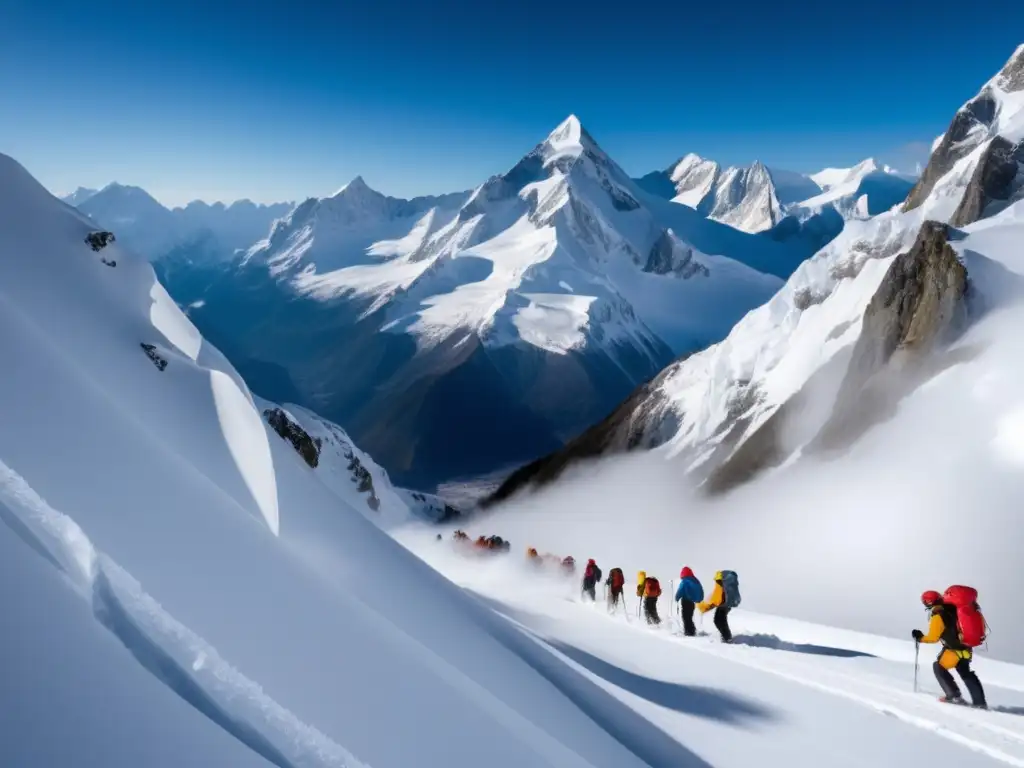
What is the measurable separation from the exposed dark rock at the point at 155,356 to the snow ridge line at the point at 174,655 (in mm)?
7055

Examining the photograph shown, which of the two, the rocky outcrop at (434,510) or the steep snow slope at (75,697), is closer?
the steep snow slope at (75,697)

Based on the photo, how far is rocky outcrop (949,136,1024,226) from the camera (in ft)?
190

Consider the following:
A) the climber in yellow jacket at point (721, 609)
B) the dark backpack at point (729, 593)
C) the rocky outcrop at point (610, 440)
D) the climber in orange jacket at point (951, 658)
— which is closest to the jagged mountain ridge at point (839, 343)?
the rocky outcrop at point (610, 440)

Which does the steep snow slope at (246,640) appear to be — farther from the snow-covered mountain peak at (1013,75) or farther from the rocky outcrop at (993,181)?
the snow-covered mountain peak at (1013,75)

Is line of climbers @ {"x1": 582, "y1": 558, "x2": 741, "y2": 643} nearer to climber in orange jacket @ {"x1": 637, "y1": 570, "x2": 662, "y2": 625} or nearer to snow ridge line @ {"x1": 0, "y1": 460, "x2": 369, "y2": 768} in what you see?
climber in orange jacket @ {"x1": 637, "y1": 570, "x2": 662, "y2": 625}

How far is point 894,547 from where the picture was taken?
2877cm

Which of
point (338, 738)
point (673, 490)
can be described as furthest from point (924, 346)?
point (338, 738)

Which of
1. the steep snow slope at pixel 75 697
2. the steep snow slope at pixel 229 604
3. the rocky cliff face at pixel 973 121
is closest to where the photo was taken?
the steep snow slope at pixel 75 697

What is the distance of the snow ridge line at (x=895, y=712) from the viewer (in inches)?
270

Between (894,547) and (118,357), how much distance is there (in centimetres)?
3070

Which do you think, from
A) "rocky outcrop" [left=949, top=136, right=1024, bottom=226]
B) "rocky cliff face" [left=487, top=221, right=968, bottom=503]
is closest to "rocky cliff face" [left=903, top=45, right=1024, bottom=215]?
"rocky outcrop" [left=949, top=136, right=1024, bottom=226]

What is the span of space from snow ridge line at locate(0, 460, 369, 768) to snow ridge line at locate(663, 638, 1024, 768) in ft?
23.1

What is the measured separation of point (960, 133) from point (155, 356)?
10173cm

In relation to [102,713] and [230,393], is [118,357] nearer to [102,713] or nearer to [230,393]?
[230,393]
